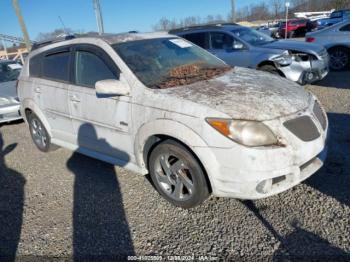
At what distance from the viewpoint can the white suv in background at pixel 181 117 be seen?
2.53 metres

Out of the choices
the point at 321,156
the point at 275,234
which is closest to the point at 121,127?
the point at 275,234

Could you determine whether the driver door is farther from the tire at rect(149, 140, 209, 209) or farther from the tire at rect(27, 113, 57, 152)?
the tire at rect(149, 140, 209, 209)

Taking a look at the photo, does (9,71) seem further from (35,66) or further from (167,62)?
(167,62)

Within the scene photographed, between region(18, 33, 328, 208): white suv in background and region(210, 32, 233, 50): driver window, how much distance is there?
3.77m

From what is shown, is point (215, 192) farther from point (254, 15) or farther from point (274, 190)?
point (254, 15)

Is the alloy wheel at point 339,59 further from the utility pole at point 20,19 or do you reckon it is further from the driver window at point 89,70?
the utility pole at point 20,19

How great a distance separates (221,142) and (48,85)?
284 cm

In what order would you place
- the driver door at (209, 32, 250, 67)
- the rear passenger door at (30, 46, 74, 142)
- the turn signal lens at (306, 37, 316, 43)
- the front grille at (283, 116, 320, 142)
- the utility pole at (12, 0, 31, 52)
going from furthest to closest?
the utility pole at (12, 0, 31, 52) < the turn signal lens at (306, 37, 316, 43) < the driver door at (209, 32, 250, 67) < the rear passenger door at (30, 46, 74, 142) < the front grille at (283, 116, 320, 142)

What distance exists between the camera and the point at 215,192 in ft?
8.99

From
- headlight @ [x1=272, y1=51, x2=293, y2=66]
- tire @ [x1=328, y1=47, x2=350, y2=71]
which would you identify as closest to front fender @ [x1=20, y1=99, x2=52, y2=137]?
headlight @ [x1=272, y1=51, x2=293, y2=66]

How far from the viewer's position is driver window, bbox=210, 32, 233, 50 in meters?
7.52

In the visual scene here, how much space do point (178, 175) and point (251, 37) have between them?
5821 millimetres

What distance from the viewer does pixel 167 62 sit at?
3.56m

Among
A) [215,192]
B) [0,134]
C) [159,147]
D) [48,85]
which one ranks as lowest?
[0,134]
